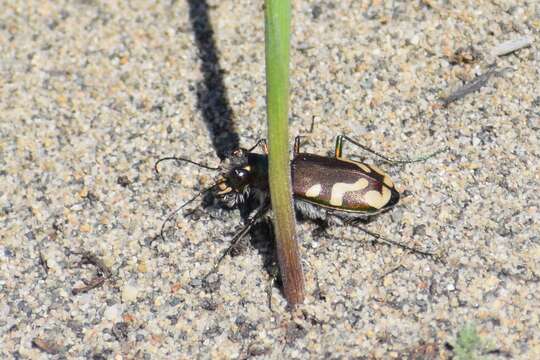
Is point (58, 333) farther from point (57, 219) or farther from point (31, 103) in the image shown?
point (31, 103)

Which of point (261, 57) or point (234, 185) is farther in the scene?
point (261, 57)

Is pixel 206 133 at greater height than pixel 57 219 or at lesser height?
greater

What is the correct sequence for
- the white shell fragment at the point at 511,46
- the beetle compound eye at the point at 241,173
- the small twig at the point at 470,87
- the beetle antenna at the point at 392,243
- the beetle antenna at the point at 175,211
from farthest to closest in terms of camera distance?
the white shell fragment at the point at 511,46 → the small twig at the point at 470,87 → the beetle antenna at the point at 175,211 → the beetle compound eye at the point at 241,173 → the beetle antenna at the point at 392,243

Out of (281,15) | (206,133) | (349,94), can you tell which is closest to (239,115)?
(206,133)

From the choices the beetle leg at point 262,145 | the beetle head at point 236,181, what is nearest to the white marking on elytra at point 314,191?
the beetle head at point 236,181

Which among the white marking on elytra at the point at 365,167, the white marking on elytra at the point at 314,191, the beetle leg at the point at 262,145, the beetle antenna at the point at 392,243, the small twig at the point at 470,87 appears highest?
the small twig at the point at 470,87

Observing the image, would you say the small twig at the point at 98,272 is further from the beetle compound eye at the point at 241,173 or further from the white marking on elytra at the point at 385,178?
the white marking on elytra at the point at 385,178
